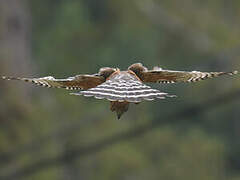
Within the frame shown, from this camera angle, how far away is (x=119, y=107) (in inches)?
89.9

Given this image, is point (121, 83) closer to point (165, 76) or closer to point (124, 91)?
point (124, 91)

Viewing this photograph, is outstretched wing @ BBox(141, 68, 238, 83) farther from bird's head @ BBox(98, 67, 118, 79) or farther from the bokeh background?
the bokeh background

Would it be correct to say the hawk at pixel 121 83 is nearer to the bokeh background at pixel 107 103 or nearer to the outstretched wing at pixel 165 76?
the outstretched wing at pixel 165 76

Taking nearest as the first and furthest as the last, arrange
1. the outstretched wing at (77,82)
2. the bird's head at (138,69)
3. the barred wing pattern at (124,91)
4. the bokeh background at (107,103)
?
the barred wing pattern at (124,91)
the outstretched wing at (77,82)
the bird's head at (138,69)
the bokeh background at (107,103)

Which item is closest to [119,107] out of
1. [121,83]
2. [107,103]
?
[121,83]

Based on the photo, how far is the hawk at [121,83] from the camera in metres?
2.15

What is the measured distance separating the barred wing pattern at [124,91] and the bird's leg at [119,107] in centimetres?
6

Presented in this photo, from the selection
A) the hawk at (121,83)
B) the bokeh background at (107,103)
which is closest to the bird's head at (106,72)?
the hawk at (121,83)

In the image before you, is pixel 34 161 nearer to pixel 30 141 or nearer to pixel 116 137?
pixel 30 141

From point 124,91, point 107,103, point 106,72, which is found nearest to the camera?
point 124,91

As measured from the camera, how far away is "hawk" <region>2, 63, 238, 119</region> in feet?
7.06

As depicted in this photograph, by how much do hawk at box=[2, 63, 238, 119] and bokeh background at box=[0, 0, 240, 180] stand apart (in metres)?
3.96

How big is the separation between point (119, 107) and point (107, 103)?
34.7 feet

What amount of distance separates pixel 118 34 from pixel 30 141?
26.7 feet
